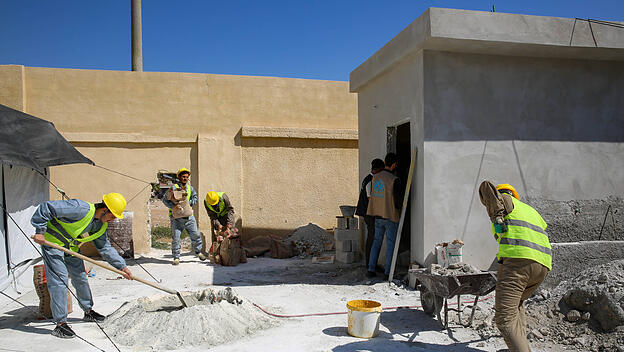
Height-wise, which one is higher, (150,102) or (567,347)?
(150,102)

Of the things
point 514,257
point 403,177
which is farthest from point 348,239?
point 514,257

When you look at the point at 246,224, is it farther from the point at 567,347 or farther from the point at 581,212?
the point at 567,347

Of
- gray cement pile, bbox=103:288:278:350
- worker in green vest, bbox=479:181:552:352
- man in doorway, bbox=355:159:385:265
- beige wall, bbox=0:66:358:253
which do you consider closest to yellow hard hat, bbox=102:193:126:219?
gray cement pile, bbox=103:288:278:350

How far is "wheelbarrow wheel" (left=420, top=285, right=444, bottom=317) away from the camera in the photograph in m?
5.32

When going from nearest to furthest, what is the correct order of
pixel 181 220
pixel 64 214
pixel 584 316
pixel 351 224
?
pixel 584 316 → pixel 64 214 → pixel 351 224 → pixel 181 220

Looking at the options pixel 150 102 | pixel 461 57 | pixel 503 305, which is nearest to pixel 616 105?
pixel 461 57

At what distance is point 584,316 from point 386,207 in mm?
3074

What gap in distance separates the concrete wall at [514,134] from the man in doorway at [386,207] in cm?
63

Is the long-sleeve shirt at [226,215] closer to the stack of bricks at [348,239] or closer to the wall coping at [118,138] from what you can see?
the wall coping at [118,138]

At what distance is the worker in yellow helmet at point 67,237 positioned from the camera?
5039 millimetres

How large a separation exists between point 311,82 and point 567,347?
27.9ft

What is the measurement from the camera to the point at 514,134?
7.08 m

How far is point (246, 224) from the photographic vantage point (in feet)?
36.8

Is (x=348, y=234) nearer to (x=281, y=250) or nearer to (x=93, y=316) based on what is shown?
(x=281, y=250)
